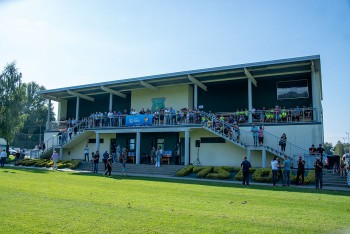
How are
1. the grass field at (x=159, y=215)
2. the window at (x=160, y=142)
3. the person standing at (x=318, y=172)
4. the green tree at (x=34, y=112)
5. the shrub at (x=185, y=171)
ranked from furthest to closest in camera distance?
the green tree at (x=34, y=112), the window at (x=160, y=142), the shrub at (x=185, y=171), the person standing at (x=318, y=172), the grass field at (x=159, y=215)

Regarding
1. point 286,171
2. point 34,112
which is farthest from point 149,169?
point 34,112

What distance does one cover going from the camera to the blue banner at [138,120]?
28.1 m

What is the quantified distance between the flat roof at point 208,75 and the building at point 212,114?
6 centimetres

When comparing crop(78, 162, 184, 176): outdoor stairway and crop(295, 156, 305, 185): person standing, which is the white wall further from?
crop(295, 156, 305, 185): person standing

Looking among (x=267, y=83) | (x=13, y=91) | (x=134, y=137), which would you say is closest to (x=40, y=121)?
(x=13, y=91)

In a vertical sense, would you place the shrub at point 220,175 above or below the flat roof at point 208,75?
below

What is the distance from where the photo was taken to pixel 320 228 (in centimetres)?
694

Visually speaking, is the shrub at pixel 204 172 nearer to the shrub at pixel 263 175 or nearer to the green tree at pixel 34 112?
the shrub at pixel 263 175

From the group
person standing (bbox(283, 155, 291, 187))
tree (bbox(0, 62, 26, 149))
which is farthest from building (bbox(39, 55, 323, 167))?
tree (bbox(0, 62, 26, 149))

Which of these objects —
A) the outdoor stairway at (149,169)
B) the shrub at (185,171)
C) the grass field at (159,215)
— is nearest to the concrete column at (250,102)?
the shrub at (185,171)

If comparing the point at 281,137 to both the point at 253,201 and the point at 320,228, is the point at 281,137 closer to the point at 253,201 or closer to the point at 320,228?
the point at 253,201

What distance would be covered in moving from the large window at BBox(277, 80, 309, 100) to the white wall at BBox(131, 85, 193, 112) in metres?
7.75

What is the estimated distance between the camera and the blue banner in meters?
28.1

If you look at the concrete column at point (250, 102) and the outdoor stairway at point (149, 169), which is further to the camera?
the concrete column at point (250, 102)
